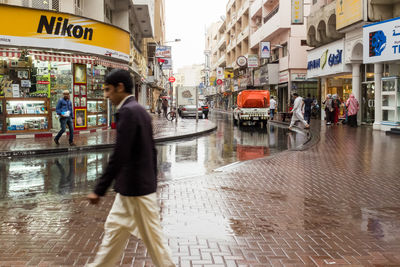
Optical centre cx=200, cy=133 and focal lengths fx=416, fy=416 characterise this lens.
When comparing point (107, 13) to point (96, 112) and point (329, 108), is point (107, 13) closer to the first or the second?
point (96, 112)

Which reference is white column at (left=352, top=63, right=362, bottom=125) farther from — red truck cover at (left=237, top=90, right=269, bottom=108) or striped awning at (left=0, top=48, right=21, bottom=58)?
striped awning at (left=0, top=48, right=21, bottom=58)

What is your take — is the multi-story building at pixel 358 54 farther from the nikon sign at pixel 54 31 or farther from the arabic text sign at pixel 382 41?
the nikon sign at pixel 54 31

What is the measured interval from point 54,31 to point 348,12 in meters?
15.3

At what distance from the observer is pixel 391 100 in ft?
65.3

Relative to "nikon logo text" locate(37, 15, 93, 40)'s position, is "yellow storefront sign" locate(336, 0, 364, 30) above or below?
above

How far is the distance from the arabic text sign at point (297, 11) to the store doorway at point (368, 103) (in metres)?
9.32

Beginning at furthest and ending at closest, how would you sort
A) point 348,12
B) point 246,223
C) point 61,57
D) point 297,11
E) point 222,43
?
1. point 222,43
2. point 297,11
3. point 348,12
4. point 61,57
5. point 246,223

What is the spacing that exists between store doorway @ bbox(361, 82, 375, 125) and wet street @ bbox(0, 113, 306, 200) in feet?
33.4

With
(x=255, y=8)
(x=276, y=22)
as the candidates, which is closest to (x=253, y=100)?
(x=276, y=22)

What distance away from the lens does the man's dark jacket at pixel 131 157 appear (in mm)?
3145

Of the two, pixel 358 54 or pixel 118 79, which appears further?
pixel 358 54

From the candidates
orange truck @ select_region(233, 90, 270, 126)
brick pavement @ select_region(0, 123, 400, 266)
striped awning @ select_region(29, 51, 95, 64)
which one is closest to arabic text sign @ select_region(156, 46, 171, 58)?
orange truck @ select_region(233, 90, 270, 126)

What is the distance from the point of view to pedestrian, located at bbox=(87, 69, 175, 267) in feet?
10.4

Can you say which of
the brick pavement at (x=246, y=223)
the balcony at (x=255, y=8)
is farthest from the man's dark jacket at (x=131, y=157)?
the balcony at (x=255, y=8)
